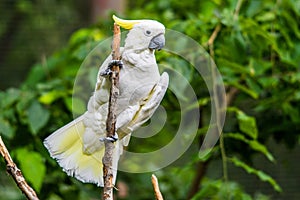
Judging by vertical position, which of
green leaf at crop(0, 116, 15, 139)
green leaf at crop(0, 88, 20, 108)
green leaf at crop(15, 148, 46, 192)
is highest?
green leaf at crop(0, 88, 20, 108)

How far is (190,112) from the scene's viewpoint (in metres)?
0.94

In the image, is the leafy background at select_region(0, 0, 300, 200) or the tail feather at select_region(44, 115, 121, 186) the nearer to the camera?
the tail feather at select_region(44, 115, 121, 186)

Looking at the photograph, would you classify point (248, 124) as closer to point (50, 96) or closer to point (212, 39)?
point (212, 39)

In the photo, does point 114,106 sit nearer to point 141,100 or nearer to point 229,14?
point 141,100

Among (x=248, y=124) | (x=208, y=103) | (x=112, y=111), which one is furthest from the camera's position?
(x=208, y=103)

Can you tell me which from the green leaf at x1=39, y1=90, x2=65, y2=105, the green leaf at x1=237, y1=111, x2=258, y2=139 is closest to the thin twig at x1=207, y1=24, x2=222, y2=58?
the green leaf at x1=237, y1=111, x2=258, y2=139

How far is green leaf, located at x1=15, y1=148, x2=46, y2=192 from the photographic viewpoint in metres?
0.97

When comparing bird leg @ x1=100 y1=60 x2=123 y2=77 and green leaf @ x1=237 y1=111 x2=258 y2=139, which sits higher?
bird leg @ x1=100 y1=60 x2=123 y2=77

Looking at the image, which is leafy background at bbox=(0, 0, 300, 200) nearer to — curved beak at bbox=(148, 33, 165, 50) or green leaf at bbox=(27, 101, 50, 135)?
green leaf at bbox=(27, 101, 50, 135)

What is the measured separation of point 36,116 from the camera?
103 cm

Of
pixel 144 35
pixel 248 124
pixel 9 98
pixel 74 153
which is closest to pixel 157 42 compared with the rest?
pixel 144 35

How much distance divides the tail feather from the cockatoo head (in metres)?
0.09

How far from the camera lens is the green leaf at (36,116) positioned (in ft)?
3.31

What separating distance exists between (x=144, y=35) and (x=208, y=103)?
0.56 metres
